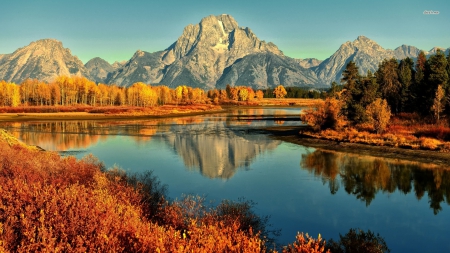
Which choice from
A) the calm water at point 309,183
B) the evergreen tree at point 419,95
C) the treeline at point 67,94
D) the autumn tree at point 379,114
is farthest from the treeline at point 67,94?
the autumn tree at point 379,114

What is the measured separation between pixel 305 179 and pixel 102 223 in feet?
81.4

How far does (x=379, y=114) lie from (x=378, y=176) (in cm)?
2601

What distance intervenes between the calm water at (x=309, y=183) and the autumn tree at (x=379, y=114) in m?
15.1

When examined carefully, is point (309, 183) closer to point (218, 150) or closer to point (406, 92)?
point (218, 150)

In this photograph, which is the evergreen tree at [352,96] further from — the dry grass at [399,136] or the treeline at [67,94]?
the treeline at [67,94]

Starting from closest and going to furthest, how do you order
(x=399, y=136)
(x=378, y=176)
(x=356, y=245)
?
1. (x=356, y=245)
2. (x=378, y=176)
3. (x=399, y=136)

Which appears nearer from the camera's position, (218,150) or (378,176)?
(378,176)

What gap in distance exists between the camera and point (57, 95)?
167 metres

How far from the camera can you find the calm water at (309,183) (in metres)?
20.8

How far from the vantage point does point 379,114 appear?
2227 inches

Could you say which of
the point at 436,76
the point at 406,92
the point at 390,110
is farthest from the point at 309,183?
the point at 406,92

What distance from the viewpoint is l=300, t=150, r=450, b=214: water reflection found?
2842 cm

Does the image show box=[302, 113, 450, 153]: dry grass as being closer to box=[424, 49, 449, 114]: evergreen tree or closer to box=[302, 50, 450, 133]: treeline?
box=[302, 50, 450, 133]: treeline

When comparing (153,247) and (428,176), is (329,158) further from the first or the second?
(153,247)
